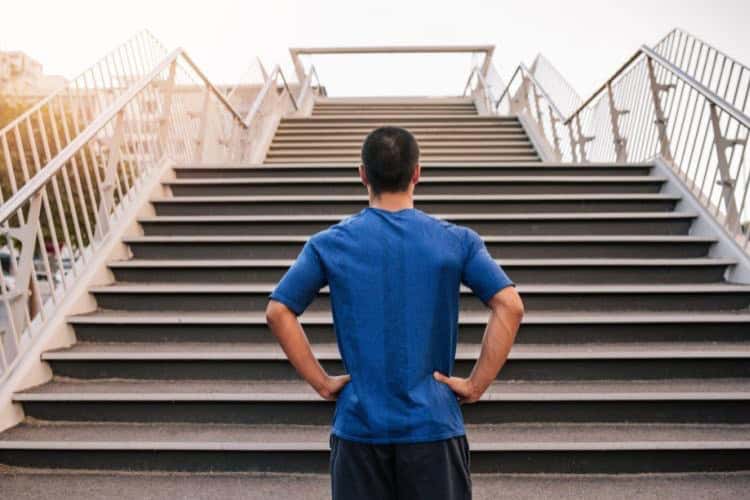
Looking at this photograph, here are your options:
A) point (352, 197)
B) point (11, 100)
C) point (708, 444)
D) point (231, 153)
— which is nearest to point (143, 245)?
point (352, 197)

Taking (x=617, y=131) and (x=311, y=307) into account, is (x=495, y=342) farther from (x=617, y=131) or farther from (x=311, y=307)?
(x=617, y=131)

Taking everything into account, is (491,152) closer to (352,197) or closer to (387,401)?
(352,197)

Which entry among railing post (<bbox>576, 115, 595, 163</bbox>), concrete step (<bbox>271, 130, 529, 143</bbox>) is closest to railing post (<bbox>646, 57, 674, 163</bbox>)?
railing post (<bbox>576, 115, 595, 163</bbox>)

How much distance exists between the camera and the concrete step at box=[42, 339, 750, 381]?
3.05 metres

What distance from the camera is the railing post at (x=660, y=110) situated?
16.0 feet

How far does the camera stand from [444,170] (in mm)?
4875

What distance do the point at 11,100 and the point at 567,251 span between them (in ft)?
35.6

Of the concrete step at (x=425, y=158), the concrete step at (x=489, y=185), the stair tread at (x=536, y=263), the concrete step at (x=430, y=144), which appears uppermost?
the concrete step at (x=430, y=144)

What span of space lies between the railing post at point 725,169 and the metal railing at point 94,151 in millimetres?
4205

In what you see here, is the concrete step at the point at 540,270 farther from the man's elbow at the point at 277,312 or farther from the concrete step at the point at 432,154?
the concrete step at the point at 432,154

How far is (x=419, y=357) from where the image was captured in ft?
4.00

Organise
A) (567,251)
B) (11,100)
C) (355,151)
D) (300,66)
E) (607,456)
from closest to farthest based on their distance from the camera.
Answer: (607,456) → (567,251) → (355,151) → (11,100) → (300,66)

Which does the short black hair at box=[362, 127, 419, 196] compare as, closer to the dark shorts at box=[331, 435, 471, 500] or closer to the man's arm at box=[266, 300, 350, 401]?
the man's arm at box=[266, 300, 350, 401]

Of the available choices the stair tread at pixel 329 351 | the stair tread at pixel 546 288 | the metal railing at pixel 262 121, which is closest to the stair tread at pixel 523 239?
the stair tread at pixel 546 288
